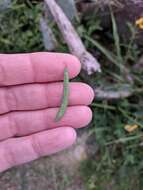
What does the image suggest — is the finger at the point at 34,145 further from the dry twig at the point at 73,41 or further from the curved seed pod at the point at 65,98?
the dry twig at the point at 73,41

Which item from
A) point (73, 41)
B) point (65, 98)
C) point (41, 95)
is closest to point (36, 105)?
point (41, 95)

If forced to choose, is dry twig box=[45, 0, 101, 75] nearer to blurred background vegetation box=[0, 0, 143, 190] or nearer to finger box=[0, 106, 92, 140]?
blurred background vegetation box=[0, 0, 143, 190]

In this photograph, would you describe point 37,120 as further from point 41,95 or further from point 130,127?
point 130,127

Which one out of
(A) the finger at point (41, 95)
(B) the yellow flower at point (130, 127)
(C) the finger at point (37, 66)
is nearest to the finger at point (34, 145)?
(A) the finger at point (41, 95)

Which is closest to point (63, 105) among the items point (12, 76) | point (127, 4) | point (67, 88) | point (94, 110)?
point (67, 88)

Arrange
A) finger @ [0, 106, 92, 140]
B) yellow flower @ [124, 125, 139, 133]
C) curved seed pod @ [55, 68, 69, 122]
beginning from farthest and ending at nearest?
1. yellow flower @ [124, 125, 139, 133]
2. finger @ [0, 106, 92, 140]
3. curved seed pod @ [55, 68, 69, 122]

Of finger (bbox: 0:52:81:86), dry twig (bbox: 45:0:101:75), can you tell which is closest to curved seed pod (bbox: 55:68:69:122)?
finger (bbox: 0:52:81:86)
